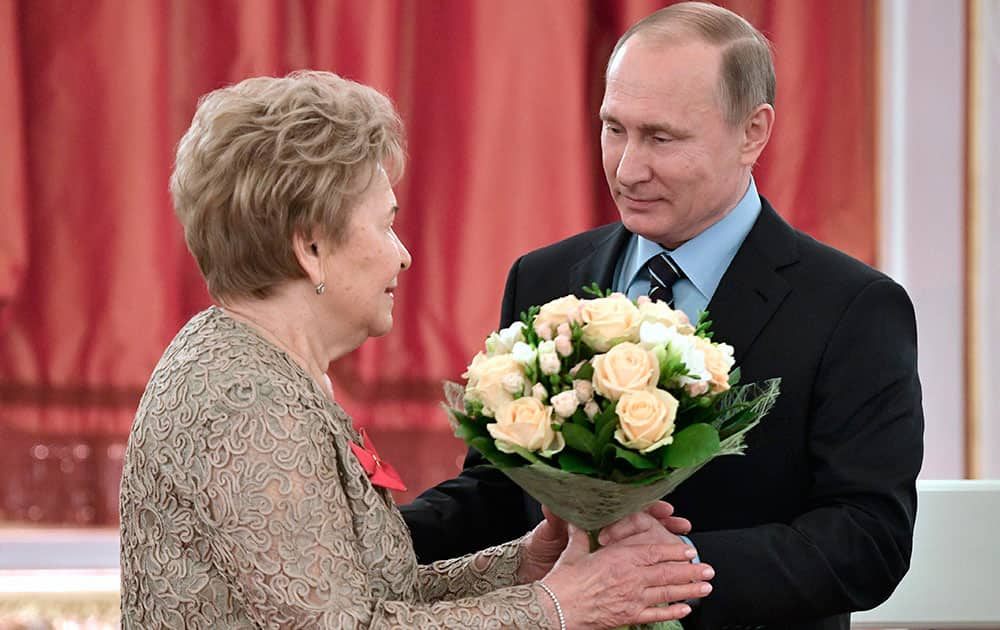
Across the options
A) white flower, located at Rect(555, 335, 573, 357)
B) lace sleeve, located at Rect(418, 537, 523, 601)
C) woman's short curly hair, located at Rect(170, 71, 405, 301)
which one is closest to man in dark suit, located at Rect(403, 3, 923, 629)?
lace sleeve, located at Rect(418, 537, 523, 601)

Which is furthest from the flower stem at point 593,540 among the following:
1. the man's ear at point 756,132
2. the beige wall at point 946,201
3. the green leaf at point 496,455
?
the beige wall at point 946,201

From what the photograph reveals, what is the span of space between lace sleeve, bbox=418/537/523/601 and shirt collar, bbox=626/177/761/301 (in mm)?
605

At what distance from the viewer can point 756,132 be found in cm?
244

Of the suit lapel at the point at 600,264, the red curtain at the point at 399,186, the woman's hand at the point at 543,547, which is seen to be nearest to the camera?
the woman's hand at the point at 543,547

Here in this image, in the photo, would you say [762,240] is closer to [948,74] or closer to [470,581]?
[470,581]

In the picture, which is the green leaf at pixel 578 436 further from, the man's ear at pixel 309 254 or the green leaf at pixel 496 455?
the man's ear at pixel 309 254

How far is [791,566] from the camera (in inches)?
83.7

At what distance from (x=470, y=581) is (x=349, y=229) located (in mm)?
725

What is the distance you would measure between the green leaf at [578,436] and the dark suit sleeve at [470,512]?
2.19ft

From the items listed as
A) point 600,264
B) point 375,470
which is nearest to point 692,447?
point 375,470

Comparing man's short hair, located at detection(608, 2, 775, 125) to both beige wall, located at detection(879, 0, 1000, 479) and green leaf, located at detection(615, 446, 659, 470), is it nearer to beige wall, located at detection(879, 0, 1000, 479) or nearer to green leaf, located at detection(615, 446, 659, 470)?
→ green leaf, located at detection(615, 446, 659, 470)

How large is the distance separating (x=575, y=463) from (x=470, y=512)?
77 centimetres

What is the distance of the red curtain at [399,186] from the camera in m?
3.50

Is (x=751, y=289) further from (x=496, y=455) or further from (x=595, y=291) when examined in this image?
(x=496, y=455)
